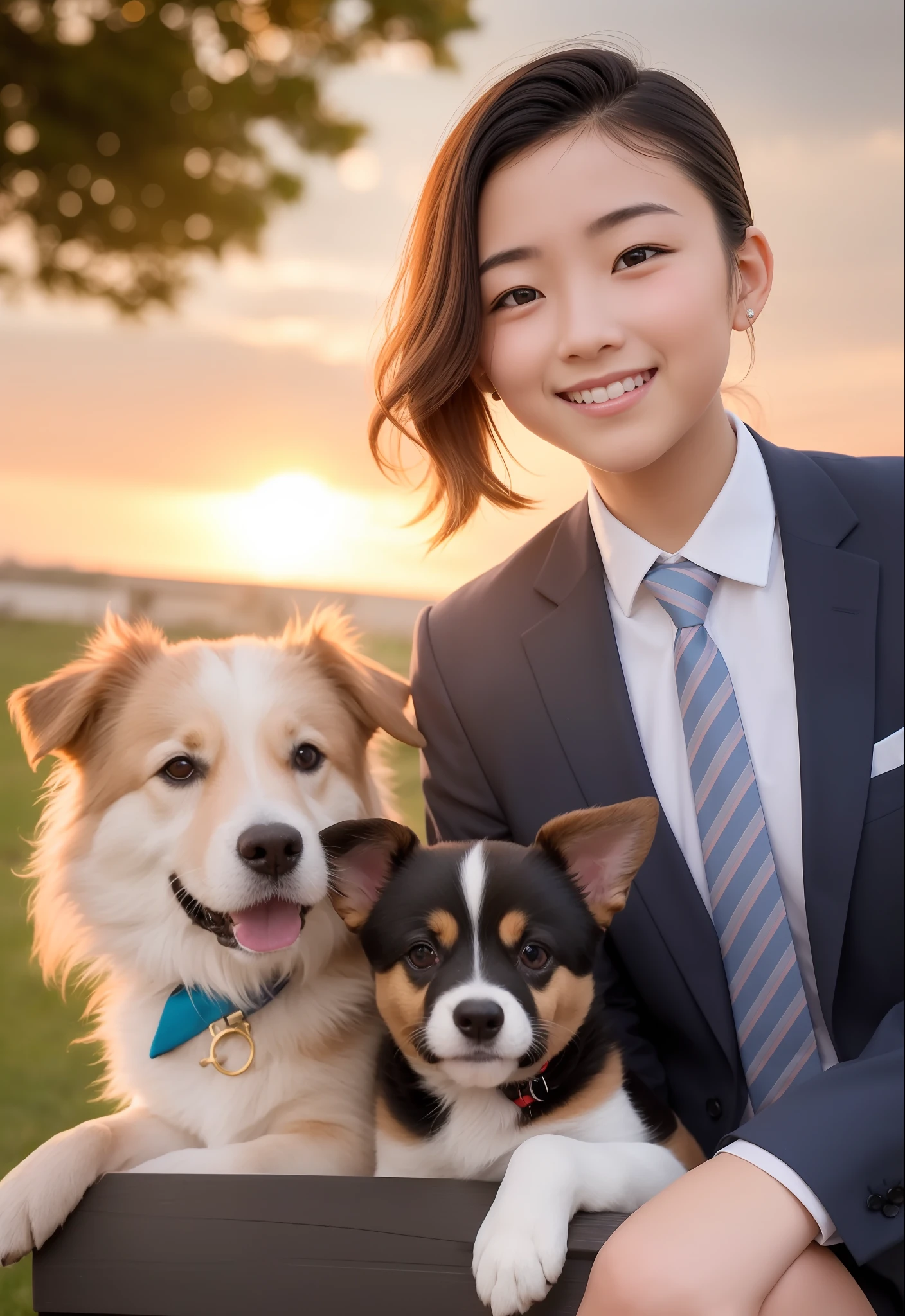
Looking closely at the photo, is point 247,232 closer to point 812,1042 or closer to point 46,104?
point 46,104

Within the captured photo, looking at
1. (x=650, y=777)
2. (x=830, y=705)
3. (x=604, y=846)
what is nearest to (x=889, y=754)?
(x=830, y=705)

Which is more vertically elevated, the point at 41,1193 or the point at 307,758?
the point at 307,758

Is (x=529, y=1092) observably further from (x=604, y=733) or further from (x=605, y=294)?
(x=605, y=294)

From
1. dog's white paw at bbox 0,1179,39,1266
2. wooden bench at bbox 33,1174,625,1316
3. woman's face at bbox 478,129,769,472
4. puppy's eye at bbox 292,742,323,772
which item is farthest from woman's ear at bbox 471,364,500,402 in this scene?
dog's white paw at bbox 0,1179,39,1266

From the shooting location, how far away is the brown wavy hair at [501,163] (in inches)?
80.1

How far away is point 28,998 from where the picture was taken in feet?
20.0

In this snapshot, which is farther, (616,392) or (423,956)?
(616,392)

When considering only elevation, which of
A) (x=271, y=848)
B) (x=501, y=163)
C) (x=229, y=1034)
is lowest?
(x=229, y=1034)

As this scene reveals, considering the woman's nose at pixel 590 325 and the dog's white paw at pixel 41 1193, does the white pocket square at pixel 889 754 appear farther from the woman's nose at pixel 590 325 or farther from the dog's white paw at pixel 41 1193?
the dog's white paw at pixel 41 1193

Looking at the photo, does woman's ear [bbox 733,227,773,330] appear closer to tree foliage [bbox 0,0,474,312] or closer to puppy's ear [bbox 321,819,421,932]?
puppy's ear [bbox 321,819,421,932]

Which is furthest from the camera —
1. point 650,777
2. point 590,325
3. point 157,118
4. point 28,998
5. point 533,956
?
point 28,998

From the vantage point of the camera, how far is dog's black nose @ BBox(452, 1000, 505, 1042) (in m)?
1.63

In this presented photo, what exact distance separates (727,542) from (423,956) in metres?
1.02

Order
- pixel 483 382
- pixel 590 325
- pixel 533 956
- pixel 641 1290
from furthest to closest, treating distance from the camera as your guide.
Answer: pixel 483 382 → pixel 590 325 → pixel 533 956 → pixel 641 1290
